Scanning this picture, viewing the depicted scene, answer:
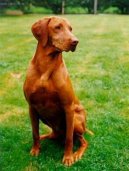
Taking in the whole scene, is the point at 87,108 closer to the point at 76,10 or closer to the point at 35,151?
the point at 35,151

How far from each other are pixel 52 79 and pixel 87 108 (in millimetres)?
2260

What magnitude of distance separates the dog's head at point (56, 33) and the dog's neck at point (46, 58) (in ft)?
0.19

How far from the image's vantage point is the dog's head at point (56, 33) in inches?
166

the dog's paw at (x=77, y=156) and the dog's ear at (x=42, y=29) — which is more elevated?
the dog's ear at (x=42, y=29)

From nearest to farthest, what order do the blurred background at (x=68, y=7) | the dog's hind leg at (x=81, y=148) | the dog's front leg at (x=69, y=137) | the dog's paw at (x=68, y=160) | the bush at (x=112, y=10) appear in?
the dog's front leg at (x=69, y=137)
the dog's paw at (x=68, y=160)
the dog's hind leg at (x=81, y=148)
the blurred background at (x=68, y=7)
the bush at (x=112, y=10)

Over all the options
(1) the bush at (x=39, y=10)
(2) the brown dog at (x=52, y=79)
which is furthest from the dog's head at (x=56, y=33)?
(1) the bush at (x=39, y=10)

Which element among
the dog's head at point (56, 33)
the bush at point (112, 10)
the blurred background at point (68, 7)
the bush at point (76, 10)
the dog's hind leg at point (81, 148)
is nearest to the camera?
the dog's head at point (56, 33)

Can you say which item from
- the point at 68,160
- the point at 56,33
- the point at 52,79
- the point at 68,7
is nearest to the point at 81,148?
the point at 68,160

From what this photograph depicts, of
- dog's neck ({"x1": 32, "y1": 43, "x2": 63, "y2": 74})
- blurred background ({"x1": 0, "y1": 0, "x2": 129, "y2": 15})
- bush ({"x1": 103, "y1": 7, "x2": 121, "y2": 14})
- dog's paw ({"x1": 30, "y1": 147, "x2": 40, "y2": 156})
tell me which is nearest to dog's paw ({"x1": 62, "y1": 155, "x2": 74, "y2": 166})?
dog's paw ({"x1": 30, "y1": 147, "x2": 40, "y2": 156})

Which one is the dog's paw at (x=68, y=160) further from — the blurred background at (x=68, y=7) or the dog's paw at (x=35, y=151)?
the blurred background at (x=68, y=7)

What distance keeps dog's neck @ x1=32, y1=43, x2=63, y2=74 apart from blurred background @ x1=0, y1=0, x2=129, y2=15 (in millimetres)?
20271

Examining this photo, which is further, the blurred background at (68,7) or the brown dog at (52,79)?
the blurred background at (68,7)

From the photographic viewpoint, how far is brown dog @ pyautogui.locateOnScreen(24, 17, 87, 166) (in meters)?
4.29

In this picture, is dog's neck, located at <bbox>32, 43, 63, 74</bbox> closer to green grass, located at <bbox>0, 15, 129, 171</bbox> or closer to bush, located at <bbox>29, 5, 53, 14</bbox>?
green grass, located at <bbox>0, 15, 129, 171</bbox>
